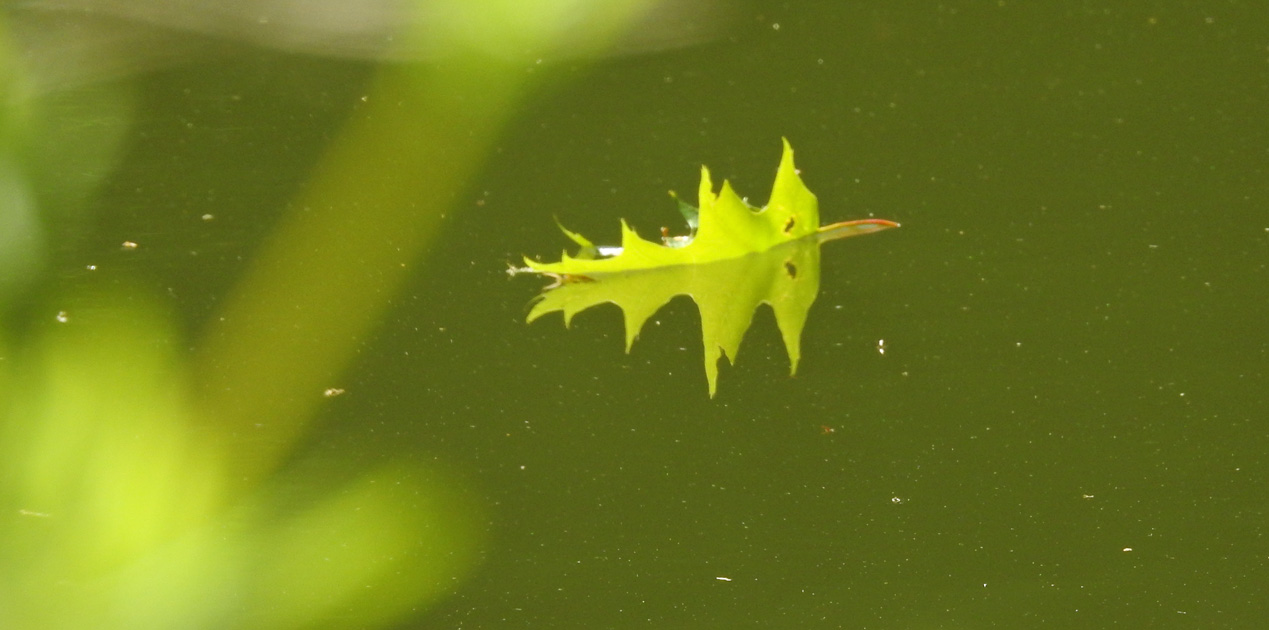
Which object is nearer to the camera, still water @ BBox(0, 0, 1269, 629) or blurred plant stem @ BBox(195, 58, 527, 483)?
still water @ BBox(0, 0, 1269, 629)

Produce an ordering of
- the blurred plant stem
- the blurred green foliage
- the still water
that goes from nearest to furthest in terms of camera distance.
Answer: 1. the blurred green foliage
2. the still water
3. the blurred plant stem

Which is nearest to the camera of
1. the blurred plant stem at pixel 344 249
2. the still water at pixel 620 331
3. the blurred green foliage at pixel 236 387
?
the blurred green foliage at pixel 236 387

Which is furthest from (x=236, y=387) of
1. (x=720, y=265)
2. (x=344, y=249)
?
(x=720, y=265)

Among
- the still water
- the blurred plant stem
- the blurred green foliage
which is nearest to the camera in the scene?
the blurred green foliage

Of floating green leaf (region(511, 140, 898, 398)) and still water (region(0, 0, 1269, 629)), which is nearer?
still water (region(0, 0, 1269, 629))

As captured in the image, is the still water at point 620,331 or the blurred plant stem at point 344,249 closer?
the still water at point 620,331
